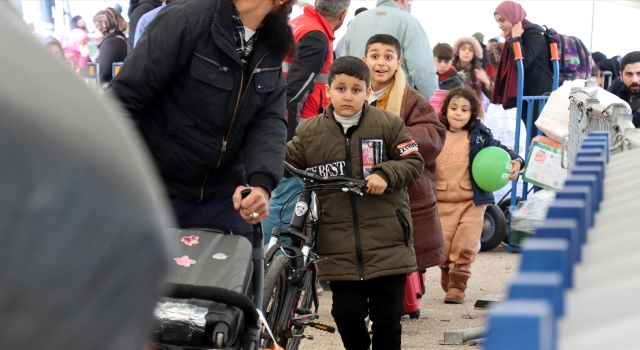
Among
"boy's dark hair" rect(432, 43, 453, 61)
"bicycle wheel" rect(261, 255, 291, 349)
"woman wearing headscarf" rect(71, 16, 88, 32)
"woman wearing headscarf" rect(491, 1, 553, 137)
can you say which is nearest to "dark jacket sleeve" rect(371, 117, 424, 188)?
"bicycle wheel" rect(261, 255, 291, 349)

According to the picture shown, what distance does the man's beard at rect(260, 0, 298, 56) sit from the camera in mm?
3455

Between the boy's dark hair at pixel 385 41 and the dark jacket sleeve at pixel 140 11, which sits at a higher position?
the dark jacket sleeve at pixel 140 11

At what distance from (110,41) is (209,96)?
742 centimetres

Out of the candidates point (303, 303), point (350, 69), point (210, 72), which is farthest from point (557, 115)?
point (210, 72)

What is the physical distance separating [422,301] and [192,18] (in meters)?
4.26

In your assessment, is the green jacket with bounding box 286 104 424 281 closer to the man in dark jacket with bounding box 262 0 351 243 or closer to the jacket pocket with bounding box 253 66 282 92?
the jacket pocket with bounding box 253 66 282 92

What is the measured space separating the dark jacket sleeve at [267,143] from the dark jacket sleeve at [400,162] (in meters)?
0.98

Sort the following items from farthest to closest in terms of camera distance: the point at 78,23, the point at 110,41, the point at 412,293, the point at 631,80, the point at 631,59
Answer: the point at 78,23 < the point at 110,41 < the point at 631,59 < the point at 631,80 < the point at 412,293

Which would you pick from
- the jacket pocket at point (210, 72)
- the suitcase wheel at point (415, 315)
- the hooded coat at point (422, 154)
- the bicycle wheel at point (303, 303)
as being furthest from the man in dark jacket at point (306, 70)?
the jacket pocket at point (210, 72)

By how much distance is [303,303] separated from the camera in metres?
4.73

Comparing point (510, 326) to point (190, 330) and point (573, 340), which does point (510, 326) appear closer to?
point (573, 340)

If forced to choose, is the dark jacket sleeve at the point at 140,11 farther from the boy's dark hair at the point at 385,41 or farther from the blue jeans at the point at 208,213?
the blue jeans at the point at 208,213

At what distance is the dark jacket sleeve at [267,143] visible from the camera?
3.35 meters

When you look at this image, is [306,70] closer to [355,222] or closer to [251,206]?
[355,222]
